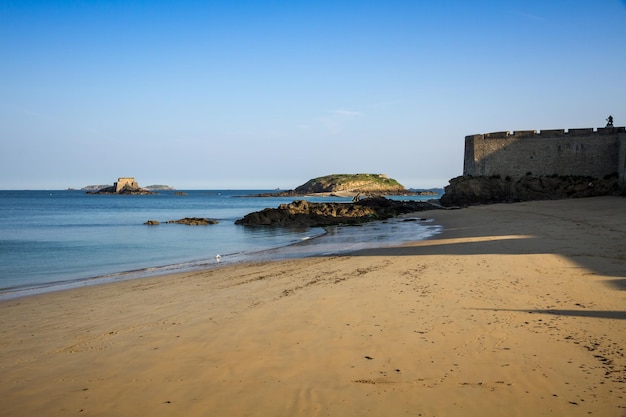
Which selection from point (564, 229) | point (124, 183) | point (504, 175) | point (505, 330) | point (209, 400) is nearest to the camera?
point (209, 400)

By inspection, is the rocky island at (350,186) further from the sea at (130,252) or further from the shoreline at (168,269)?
the shoreline at (168,269)

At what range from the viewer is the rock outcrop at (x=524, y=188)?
34.2 meters

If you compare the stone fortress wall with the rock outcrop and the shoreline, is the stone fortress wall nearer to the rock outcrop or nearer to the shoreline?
the rock outcrop

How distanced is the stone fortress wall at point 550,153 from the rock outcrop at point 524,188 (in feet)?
2.15

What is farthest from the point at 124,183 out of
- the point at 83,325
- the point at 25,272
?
the point at 83,325

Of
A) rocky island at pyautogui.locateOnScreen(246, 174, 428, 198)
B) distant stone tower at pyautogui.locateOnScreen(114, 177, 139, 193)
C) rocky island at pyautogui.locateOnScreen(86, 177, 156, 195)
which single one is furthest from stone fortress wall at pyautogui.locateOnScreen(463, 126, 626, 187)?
distant stone tower at pyautogui.locateOnScreen(114, 177, 139, 193)

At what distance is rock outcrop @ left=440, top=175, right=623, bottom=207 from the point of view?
3422 centimetres

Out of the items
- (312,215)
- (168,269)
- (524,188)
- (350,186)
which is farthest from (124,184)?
(168,269)

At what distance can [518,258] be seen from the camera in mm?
11367

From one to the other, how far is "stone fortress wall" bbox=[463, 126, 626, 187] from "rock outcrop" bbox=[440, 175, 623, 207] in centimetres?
65

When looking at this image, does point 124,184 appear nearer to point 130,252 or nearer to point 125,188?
point 125,188

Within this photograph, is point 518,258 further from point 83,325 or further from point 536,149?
point 536,149

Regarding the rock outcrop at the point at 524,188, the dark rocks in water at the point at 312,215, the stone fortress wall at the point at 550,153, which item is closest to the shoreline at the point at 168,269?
the dark rocks in water at the point at 312,215

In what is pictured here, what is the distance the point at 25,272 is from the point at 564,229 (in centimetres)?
1899
